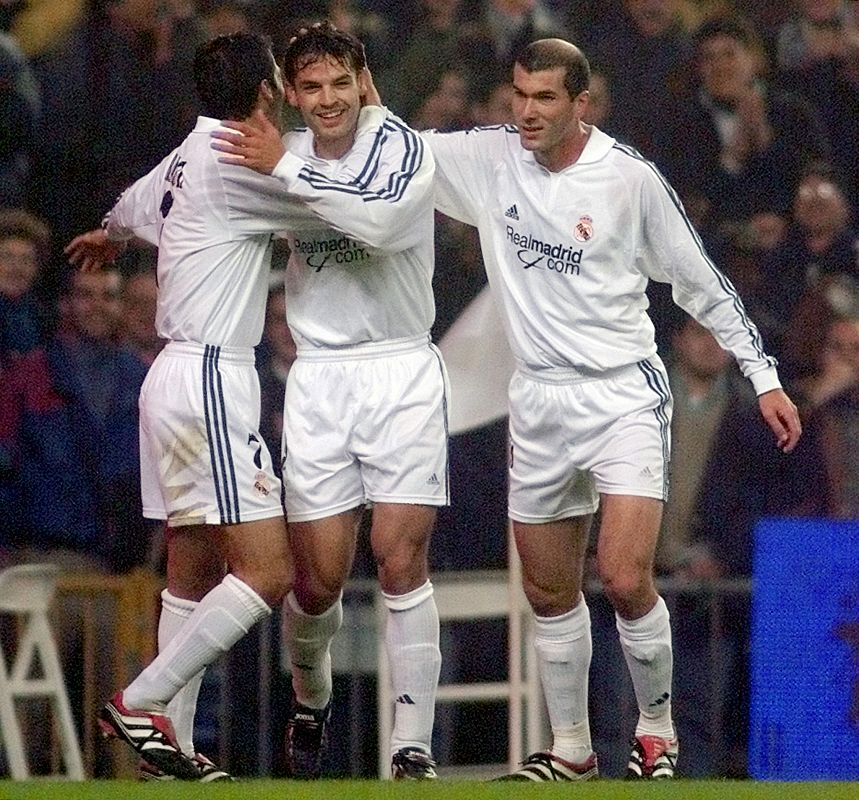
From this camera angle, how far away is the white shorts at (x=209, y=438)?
530cm

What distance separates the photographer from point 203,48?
5.46 metres

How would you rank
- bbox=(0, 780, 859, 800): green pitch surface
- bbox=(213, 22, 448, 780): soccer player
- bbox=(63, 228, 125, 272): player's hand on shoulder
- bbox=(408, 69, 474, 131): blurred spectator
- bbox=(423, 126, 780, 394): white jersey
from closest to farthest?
1. bbox=(0, 780, 859, 800): green pitch surface
2. bbox=(213, 22, 448, 780): soccer player
3. bbox=(423, 126, 780, 394): white jersey
4. bbox=(63, 228, 125, 272): player's hand on shoulder
5. bbox=(408, 69, 474, 131): blurred spectator

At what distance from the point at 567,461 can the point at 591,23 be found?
11.5 feet

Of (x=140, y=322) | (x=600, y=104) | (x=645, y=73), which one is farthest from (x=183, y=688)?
(x=645, y=73)

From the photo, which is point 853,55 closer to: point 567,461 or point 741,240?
point 741,240

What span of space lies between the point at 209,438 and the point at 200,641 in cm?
57

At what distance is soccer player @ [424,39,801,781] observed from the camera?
547 centimetres

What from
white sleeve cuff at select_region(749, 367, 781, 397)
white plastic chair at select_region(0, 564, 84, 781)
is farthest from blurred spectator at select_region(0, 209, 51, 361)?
white sleeve cuff at select_region(749, 367, 781, 397)

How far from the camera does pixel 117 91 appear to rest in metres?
8.52

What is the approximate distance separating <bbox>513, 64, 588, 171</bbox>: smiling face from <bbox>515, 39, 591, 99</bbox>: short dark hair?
12 mm

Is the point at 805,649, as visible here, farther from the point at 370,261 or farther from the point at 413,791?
the point at 413,791

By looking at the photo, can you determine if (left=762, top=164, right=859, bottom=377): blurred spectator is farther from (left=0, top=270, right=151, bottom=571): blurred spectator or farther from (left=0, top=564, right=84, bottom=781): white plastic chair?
(left=0, top=564, right=84, bottom=781): white plastic chair

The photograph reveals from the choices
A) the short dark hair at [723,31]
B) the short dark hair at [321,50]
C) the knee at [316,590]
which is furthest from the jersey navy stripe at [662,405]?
the short dark hair at [723,31]

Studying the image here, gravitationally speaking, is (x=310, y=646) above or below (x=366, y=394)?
below
